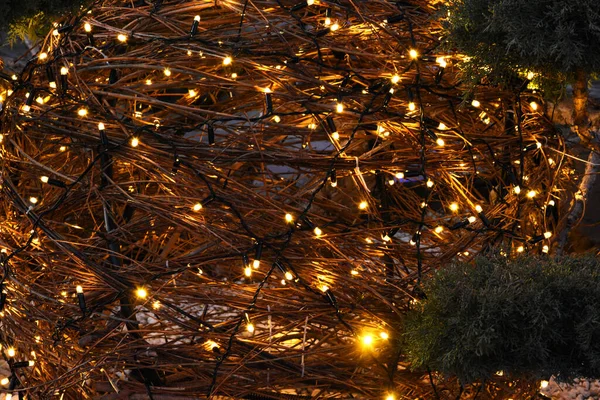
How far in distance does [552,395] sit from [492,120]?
0.92 metres

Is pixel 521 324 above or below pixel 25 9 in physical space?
below

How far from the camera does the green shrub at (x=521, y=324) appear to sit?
1.57 m

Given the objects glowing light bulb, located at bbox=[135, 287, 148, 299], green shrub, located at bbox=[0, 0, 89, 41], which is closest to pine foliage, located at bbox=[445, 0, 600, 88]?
glowing light bulb, located at bbox=[135, 287, 148, 299]

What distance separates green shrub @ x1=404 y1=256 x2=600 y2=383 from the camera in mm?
1569

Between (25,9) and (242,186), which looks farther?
(25,9)

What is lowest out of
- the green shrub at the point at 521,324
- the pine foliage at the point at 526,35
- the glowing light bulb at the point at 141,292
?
the glowing light bulb at the point at 141,292

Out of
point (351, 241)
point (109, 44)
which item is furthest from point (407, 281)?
point (109, 44)

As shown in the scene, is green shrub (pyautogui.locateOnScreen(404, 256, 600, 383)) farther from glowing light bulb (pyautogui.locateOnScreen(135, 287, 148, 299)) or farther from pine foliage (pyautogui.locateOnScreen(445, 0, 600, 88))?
glowing light bulb (pyautogui.locateOnScreen(135, 287, 148, 299))

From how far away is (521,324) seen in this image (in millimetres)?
1604

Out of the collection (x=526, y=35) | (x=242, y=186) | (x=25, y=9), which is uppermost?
(x=526, y=35)

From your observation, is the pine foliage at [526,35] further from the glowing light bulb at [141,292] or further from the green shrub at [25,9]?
the green shrub at [25,9]

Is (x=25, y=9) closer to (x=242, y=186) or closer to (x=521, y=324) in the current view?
(x=242, y=186)

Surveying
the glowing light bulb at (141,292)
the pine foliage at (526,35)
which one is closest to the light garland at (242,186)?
the glowing light bulb at (141,292)

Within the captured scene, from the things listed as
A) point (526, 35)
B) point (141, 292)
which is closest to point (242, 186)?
point (141, 292)
